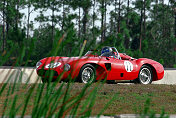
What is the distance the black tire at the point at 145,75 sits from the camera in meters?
12.5

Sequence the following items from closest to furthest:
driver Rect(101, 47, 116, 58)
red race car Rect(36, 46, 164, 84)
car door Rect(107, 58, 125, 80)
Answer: red race car Rect(36, 46, 164, 84), car door Rect(107, 58, 125, 80), driver Rect(101, 47, 116, 58)

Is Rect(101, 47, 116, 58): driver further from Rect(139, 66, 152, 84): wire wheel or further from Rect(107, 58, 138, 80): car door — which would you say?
Rect(139, 66, 152, 84): wire wheel

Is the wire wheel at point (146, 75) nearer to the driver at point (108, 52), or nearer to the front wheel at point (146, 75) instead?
the front wheel at point (146, 75)

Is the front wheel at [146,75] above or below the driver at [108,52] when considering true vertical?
below

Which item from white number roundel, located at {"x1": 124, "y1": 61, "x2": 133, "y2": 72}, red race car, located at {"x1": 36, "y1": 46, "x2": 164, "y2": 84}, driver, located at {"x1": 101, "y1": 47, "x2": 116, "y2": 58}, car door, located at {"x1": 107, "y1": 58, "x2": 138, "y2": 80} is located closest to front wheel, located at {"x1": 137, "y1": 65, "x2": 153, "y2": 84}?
red race car, located at {"x1": 36, "y1": 46, "x2": 164, "y2": 84}

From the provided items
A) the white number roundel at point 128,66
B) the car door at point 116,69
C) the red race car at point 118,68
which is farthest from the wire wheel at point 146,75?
the car door at point 116,69

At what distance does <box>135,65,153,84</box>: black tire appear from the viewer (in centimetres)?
1248

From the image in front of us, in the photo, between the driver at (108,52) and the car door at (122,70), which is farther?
the driver at (108,52)

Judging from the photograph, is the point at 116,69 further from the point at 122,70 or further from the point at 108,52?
the point at 108,52

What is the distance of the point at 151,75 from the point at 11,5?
39.0 m

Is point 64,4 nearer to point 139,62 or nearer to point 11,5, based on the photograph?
point 11,5

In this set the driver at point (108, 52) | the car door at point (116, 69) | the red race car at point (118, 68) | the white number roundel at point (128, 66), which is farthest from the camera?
the driver at point (108, 52)

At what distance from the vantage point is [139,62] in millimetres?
12375

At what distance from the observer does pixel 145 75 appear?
41.5ft
